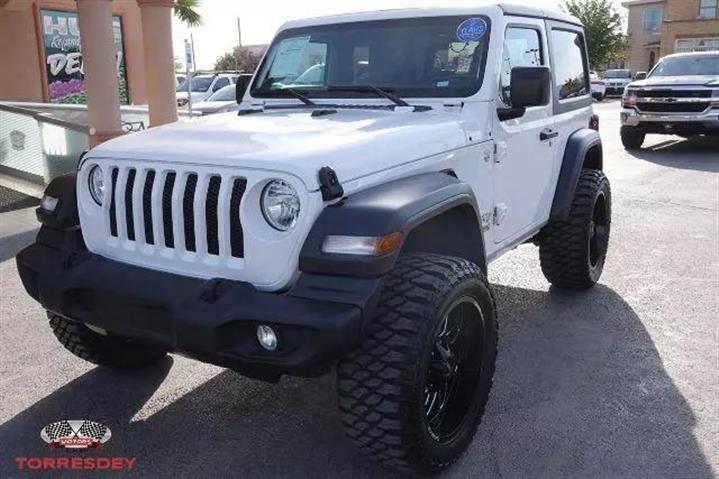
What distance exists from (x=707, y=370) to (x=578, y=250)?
119cm

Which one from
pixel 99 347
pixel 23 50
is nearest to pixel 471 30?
pixel 99 347

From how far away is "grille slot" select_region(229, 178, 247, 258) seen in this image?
261 centimetres

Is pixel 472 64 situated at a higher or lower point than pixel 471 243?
higher

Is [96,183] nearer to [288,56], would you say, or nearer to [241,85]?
[288,56]

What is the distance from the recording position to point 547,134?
4.35 meters

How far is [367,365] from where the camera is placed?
2492 millimetres

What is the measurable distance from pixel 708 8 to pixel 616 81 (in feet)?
34.1

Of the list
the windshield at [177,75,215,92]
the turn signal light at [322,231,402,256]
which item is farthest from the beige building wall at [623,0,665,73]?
the turn signal light at [322,231,402,256]

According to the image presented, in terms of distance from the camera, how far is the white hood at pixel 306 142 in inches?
104

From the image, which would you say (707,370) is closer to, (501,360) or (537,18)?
(501,360)

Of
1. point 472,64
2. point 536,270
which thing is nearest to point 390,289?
point 472,64

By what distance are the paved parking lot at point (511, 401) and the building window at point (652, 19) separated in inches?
2131

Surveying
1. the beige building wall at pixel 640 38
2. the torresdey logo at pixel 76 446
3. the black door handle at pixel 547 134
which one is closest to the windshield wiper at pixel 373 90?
the black door handle at pixel 547 134

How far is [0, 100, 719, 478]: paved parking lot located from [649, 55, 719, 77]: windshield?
962 centimetres
